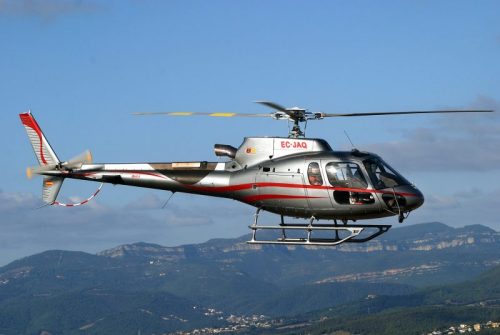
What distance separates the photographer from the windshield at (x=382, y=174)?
4988 centimetres

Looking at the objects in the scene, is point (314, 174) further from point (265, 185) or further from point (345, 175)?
point (265, 185)

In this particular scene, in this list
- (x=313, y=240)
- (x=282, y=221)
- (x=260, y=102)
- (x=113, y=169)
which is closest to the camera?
(x=260, y=102)

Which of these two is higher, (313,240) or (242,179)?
(242,179)

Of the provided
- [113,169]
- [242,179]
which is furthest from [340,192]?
[113,169]

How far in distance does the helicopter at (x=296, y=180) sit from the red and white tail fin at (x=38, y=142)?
2600mm

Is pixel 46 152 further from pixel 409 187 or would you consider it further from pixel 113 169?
pixel 409 187

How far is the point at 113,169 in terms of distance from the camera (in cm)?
5678

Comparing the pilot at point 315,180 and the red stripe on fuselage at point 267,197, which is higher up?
the pilot at point 315,180

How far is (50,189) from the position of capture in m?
57.8

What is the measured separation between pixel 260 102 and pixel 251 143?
9848 millimetres

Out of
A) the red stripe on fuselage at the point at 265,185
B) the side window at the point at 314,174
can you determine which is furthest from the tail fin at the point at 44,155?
the side window at the point at 314,174

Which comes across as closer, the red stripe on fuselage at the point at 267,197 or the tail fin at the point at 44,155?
the red stripe on fuselage at the point at 267,197

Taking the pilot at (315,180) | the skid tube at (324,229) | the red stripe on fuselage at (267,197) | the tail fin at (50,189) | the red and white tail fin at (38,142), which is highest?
the red and white tail fin at (38,142)

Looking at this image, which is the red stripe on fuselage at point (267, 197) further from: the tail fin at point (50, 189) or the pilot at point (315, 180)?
the tail fin at point (50, 189)
